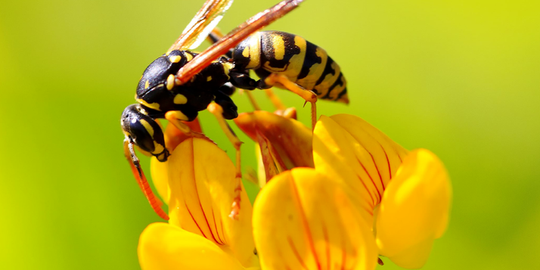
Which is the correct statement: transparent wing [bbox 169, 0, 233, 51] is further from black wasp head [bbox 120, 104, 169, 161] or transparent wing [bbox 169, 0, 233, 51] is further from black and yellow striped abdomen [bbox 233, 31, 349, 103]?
black wasp head [bbox 120, 104, 169, 161]

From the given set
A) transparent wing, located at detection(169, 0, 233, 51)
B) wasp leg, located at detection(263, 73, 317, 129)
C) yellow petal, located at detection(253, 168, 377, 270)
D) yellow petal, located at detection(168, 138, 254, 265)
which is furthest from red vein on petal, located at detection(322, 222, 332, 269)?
transparent wing, located at detection(169, 0, 233, 51)

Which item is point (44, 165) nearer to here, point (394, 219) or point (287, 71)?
point (287, 71)

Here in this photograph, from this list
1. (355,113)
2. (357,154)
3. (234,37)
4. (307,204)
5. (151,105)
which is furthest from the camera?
(355,113)

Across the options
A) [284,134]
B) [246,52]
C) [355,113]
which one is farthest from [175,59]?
[355,113]

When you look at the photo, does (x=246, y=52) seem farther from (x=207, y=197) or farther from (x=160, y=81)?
(x=207, y=197)

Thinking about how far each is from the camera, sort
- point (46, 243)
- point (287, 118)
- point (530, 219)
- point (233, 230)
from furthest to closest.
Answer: point (46, 243)
point (530, 219)
point (287, 118)
point (233, 230)

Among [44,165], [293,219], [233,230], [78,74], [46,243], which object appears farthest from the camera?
[78,74]

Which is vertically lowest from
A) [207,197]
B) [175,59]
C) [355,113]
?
[355,113]

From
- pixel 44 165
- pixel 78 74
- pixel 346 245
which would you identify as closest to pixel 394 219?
pixel 346 245
